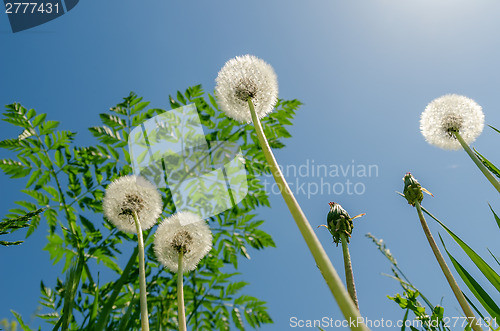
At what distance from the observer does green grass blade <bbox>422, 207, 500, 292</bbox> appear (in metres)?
1.06

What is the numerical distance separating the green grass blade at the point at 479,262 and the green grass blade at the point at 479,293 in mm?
40

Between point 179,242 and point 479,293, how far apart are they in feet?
3.63

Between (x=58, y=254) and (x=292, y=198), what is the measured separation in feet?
7.00

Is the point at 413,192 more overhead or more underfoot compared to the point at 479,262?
more overhead

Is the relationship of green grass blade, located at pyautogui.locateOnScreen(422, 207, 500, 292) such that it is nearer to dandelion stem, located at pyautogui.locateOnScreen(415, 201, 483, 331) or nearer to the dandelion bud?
dandelion stem, located at pyautogui.locateOnScreen(415, 201, 483, 331)

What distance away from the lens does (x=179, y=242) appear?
1.47 meters

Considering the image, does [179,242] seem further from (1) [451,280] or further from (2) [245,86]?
(1) [451,280]

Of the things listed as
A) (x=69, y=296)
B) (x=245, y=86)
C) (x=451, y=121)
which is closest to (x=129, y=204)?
(x=69, y=296)

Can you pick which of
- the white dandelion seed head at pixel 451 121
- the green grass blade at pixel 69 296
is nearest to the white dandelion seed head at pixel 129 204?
the green grass blade at pixel 69 296

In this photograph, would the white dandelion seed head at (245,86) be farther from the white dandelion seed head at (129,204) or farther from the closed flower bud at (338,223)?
the white dandelion seed head at (129,204)

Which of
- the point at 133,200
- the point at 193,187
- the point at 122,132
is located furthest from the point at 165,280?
the point at 122,132

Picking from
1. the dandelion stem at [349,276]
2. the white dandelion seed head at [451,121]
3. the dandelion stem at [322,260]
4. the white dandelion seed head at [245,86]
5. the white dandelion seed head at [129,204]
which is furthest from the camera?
the white dandelion seed head at [451,121]

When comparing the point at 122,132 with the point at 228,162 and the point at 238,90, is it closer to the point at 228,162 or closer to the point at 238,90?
the point at 228,162

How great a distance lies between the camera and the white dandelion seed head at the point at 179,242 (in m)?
1.43
